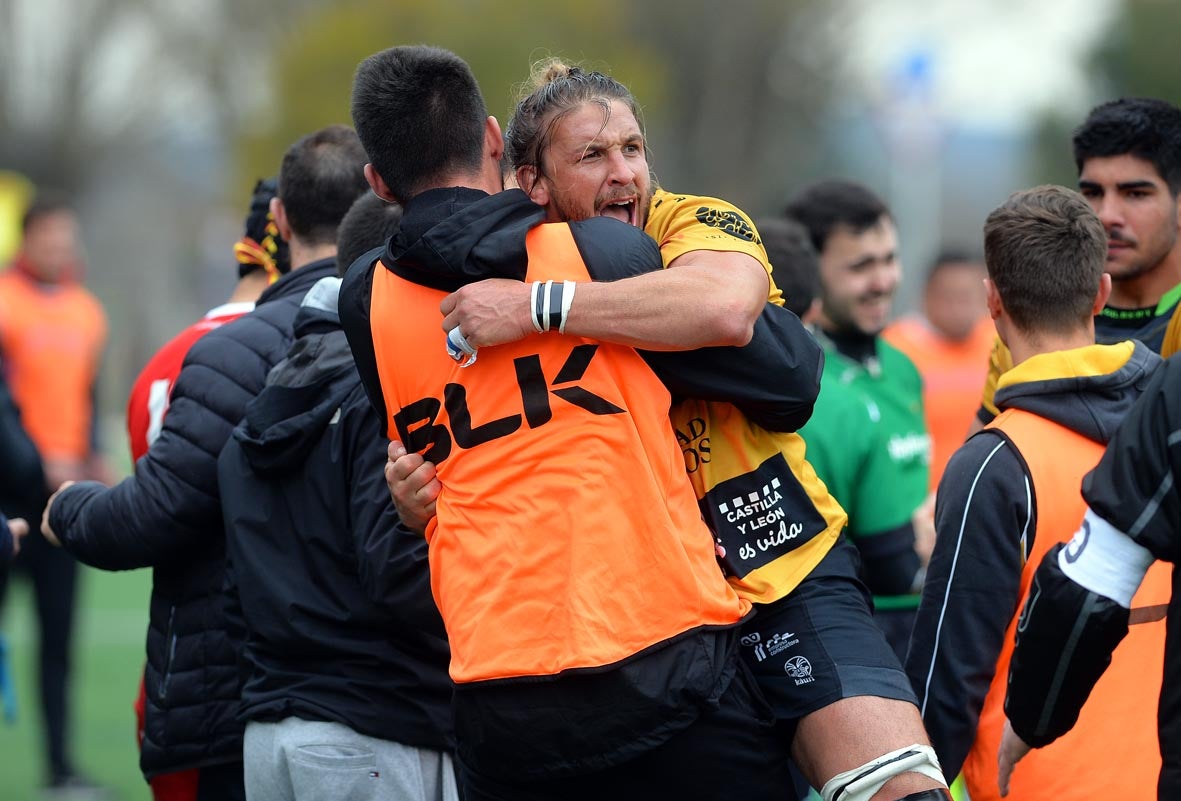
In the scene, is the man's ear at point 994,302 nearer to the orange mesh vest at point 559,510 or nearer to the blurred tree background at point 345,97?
the orange mesh vest at point 559,510

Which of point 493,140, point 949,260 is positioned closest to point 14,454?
point 493,140

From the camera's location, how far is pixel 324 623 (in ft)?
12.2

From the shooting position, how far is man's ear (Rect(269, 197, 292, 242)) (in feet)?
14.3

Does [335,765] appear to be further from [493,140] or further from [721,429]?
[493,140]

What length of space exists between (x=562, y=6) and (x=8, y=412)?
89.0 ft

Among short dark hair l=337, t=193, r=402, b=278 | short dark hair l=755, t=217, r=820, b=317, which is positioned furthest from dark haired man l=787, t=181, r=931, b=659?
short dark hair l=337, t=193, r=402, b=278

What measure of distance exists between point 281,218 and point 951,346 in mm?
5054

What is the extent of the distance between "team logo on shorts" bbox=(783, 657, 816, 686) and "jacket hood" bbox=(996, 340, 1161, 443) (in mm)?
859

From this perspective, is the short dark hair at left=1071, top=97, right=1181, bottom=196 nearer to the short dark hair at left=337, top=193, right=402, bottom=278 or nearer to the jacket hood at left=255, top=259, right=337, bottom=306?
the short dark hair at left=337, top=193, right=402, bottom=278

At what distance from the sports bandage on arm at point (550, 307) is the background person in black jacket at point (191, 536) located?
1455mm

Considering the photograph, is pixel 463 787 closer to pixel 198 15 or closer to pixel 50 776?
pixel 50 776

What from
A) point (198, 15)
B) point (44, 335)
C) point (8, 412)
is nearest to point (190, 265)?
point (198, 15)

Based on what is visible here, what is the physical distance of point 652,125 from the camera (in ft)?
122

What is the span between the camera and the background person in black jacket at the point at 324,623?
3.66 m
